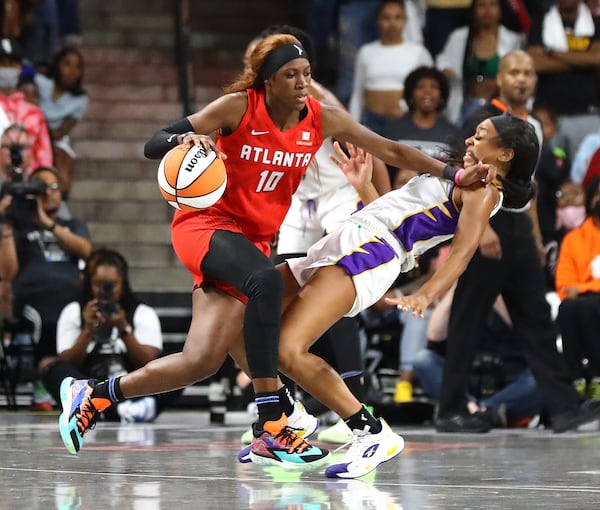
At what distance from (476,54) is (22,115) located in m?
3.61

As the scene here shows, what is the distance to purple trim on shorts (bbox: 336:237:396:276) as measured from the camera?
5.59 metres

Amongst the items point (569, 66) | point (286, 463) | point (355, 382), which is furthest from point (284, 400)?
point (569, 66)

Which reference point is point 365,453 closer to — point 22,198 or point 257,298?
point 257,298

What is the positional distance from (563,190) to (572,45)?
5.38 feet

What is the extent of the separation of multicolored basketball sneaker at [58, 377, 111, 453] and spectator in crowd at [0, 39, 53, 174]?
15.7ft

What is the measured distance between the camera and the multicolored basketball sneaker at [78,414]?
229 inches

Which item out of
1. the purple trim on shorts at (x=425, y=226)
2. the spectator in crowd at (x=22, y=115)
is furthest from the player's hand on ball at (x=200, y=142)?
the spectator in crowd at (x=22, y=115)

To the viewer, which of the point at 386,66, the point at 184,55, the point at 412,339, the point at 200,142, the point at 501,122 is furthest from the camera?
the point at 184,55

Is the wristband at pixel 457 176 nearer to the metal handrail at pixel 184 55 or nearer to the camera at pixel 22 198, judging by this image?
the camera at pixel 22 198

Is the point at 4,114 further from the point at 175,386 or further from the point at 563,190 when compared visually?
the point at 175,386

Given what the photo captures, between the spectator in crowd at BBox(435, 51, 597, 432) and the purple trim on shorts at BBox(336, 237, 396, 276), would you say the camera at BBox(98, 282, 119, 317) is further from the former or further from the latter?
the purple trim on shorts at BBox(336, 237, 396, 276)

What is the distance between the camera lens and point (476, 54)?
36.7 feet

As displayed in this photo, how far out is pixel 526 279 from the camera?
8.09m

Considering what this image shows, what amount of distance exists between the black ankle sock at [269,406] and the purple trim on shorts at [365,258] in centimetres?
60
